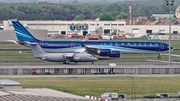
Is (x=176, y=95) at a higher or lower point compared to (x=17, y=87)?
lower

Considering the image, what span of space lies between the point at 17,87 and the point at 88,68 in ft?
→ 118

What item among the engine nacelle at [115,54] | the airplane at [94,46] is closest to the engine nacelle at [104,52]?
the airplane at [94,46]

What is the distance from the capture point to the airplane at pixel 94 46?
95.1 metres

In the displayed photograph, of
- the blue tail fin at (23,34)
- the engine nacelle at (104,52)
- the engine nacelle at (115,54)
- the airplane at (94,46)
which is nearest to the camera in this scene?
the engine nacelle at (104,52)

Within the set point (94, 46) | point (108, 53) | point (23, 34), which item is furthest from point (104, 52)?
point (23, 34)

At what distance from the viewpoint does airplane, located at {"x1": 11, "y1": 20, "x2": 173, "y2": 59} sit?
9510 centimetres

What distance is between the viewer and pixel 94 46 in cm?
9606

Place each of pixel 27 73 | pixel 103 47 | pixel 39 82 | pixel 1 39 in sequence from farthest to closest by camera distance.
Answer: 1. pixel 1 39
2. pixel 103 47
3. pixel 27 73
4. pixel 39 82

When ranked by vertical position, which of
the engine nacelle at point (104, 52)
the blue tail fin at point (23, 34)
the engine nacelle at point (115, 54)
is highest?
the blue tail fin at point (23, 34)

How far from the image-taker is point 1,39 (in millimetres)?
149250

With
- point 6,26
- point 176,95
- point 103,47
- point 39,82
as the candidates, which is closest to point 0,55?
point 103,47

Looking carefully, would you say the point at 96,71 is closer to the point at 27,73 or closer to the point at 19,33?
the point at 27,73

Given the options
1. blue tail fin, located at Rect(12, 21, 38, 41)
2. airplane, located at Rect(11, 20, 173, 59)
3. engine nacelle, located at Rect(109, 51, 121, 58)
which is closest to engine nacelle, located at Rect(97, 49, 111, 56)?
airplane, located at Rect(11, 20, 173, 59)

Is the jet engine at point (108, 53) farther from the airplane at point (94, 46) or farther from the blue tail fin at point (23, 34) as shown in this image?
the blue tail fin at point (23, 34)
